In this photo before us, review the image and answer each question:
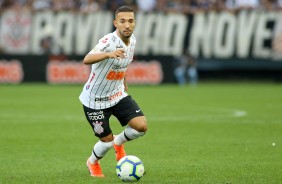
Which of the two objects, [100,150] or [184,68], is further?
[184,68]

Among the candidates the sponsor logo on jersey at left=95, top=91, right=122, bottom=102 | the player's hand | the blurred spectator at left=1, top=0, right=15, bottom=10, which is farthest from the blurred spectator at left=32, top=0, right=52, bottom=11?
the player's hand

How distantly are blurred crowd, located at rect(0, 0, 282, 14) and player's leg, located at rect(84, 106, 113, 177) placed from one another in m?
22.8

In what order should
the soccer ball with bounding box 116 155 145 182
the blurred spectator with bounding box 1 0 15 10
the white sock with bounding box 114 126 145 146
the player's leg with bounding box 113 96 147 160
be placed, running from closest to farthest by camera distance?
1. the soccer ball with bounding box 116 155 145 182
2. the player's leg with bounding box 113 96 147 160
3. the white sock with bounding box 114 126 145 146
4. the blurred spectator with bounding box 1 0 15 10

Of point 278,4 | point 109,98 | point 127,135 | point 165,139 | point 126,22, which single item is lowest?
point 278,4

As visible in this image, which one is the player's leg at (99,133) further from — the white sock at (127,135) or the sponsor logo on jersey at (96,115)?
the white sock at (127,135)

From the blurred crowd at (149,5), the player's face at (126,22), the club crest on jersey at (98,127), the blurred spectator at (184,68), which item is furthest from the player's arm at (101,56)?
the blurred crowd at (149,5)

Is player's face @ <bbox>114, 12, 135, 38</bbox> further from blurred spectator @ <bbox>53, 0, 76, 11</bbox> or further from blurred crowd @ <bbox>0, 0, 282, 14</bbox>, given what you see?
blurred spectator @ <bbox>53, 0, 76, 11</bbox>

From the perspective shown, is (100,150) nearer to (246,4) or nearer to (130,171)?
(130,171)

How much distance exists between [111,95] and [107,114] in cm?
25

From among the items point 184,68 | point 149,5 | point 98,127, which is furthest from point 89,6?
point 98,127

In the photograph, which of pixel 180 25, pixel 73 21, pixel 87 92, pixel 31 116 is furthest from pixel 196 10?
pixel 87 92

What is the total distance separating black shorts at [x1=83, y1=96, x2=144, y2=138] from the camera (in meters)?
9.50

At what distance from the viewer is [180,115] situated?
1861 cm

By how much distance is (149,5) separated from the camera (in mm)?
33031
